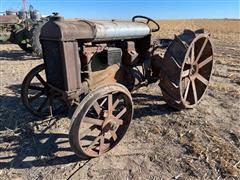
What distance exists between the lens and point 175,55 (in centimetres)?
425

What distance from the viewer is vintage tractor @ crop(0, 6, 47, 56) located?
9.09 meters

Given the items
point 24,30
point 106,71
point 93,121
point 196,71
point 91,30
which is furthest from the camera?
point 24,30

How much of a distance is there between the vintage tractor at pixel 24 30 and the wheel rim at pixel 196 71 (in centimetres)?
564

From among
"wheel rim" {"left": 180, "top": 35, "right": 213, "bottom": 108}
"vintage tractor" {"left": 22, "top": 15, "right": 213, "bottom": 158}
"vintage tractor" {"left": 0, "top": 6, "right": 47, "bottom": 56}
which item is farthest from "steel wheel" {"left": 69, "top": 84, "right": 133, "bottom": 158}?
"vintage tractor" {"left": 0, "top": 6, "right": 47, "bottom": 56}

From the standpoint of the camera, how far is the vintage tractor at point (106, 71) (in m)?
3.33

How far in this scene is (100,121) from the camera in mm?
3455

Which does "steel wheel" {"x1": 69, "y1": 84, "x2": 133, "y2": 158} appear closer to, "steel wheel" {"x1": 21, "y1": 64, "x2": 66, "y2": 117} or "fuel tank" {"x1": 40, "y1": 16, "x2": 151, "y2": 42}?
"fuel tank" {"x1": 40, "y1": 16, "x2": 151, "y2": 42}

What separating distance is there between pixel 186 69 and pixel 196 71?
242 millimetres

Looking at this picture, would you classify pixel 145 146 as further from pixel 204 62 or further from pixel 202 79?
pixel 204 62

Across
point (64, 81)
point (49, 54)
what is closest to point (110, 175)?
point (64, 81)

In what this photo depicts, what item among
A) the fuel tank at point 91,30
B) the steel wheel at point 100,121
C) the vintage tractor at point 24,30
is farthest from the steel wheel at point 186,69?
the vintage tractor at point 24,30

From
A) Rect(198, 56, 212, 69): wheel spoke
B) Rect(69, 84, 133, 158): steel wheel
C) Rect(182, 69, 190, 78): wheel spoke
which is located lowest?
Rect(69, 84, 133, 158): steel wheel

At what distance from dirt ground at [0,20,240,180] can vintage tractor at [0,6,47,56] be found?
3902 millimetres

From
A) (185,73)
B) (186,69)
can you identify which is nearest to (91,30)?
(185,73)
